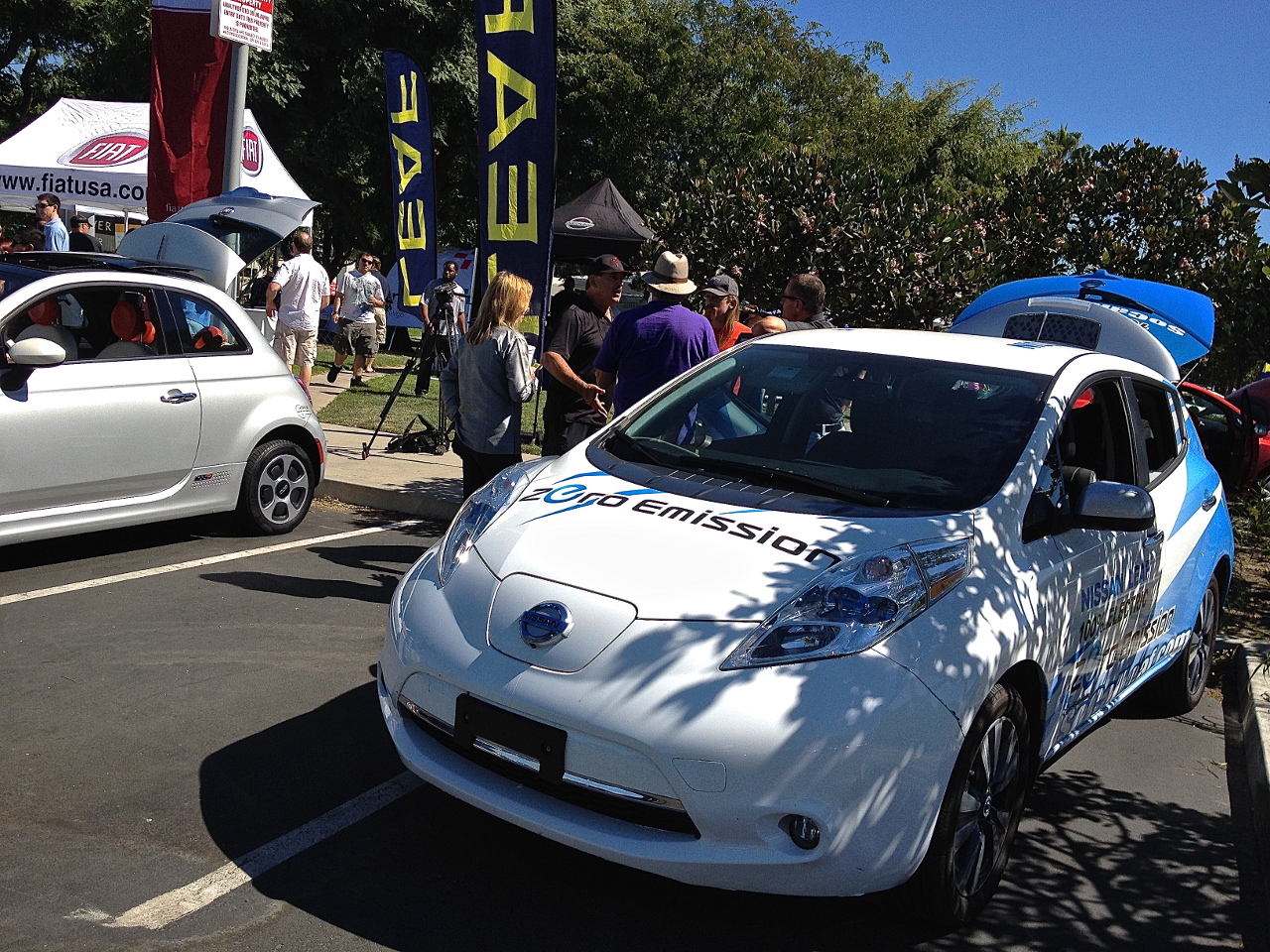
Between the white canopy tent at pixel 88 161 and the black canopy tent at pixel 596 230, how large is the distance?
4814 millimetres

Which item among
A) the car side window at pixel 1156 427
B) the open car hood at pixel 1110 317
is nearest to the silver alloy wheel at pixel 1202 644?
the car side window at pixel 1156 427

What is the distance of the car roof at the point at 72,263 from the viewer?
6.68 m

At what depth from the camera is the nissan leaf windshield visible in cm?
388

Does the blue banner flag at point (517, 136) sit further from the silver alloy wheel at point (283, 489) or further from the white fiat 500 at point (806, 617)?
the white fiat 500 at point (806, 617)

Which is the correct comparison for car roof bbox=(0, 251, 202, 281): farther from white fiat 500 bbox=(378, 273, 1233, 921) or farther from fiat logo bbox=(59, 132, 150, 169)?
fiat logo bbox=(59, 132, 150, 169)

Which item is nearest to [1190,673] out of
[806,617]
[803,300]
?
[806,617]

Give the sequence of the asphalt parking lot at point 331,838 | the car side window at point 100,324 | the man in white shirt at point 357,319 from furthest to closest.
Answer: the man in white shirt at point 357,319, the car side window at point 100,324, the asphalt parking lot at point 331,838

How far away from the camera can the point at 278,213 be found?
9469mm

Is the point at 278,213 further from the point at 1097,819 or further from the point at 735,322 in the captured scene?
the point at 1097,819

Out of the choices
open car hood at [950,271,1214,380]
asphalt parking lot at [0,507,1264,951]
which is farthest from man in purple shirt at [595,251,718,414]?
open car hood at [950,271,1214,380]

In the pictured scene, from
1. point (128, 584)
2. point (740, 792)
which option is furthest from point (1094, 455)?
point (128, 584)

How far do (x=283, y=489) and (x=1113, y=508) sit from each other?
5.53 meters

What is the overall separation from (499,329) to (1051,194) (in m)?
6.68

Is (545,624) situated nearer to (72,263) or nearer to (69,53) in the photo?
(72,263)
